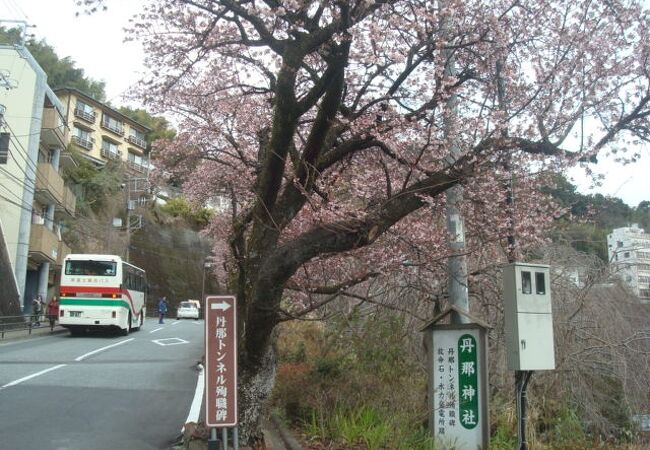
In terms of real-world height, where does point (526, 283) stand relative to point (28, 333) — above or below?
above

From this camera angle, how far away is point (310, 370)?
1007 centimetres

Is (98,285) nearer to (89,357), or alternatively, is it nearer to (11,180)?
(89,357)

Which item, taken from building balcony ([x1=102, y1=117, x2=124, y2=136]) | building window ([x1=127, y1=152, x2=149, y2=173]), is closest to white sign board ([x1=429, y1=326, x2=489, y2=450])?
building balcony ([x1=102, y1=117, x2=124, y2=136])

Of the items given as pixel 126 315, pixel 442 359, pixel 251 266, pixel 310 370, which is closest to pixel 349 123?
pixel 251 266

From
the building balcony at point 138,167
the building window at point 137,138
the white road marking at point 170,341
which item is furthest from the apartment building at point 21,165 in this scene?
the building window at point 137,138

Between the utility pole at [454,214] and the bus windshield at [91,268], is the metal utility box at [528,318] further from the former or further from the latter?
the bus windshield at [91,268]

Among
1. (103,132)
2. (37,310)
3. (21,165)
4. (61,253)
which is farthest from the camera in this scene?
(103,132)

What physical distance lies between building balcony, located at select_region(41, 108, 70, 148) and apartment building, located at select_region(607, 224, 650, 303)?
28.1 metres

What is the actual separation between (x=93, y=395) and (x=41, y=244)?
21.3m

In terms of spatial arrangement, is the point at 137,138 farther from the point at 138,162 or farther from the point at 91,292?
the point at 91,292

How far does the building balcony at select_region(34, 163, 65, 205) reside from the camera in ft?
98.8

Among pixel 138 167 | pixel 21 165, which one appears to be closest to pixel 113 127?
pixel 138 167

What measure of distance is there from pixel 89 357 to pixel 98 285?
271 inches

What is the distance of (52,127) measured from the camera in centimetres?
3059
